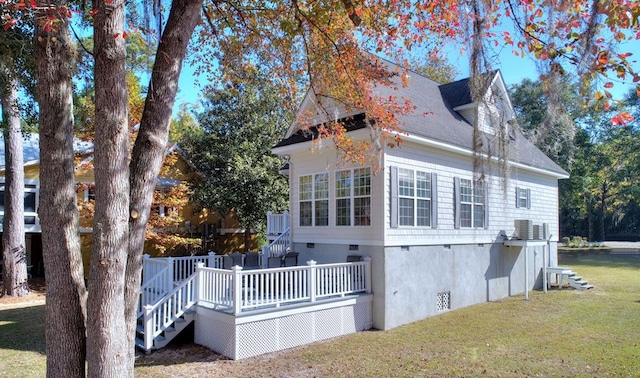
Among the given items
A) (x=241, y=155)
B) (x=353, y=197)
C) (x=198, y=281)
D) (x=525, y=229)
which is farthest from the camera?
(x=241, y=155)

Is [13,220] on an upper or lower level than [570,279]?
upper

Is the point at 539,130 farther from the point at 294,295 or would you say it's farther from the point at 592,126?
the point at 592,126

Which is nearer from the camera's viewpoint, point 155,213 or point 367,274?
point 367,274

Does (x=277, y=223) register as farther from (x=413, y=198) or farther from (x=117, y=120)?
(x=117, y=120)

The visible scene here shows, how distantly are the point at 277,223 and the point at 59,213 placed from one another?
10.6 m

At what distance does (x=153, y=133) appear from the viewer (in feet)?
13.5

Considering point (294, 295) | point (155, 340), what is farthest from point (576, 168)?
point (155, 340)

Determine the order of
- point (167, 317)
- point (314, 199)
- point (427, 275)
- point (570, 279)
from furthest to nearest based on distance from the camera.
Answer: point (570, 279), point (314, 199), point (427, 275), point (167, 317)

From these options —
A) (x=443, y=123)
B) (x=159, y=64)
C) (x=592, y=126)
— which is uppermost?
(x=592, y=126)

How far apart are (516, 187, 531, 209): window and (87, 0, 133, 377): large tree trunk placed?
45.2ft

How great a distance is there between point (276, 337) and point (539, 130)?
5939 mm

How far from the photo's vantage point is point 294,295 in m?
9.29

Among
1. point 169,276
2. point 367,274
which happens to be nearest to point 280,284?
point 367,274

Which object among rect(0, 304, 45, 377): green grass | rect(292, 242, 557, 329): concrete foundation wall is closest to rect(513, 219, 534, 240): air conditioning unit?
rect(292, 242, 557, 329): concrete foundation wall
